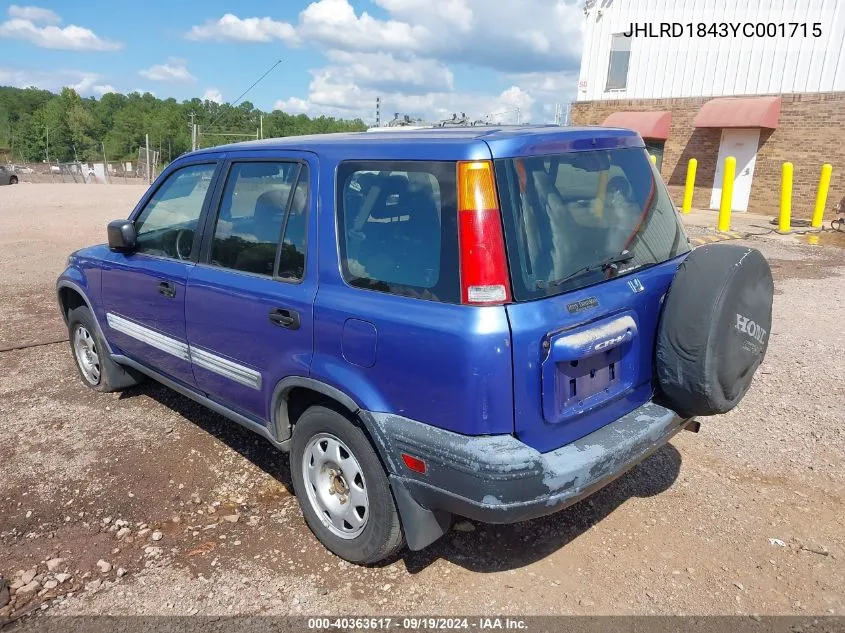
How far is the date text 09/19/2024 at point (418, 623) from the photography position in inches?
103

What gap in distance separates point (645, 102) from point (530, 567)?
2047 cm

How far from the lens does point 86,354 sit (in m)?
5.01

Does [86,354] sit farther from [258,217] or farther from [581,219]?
[581,219]

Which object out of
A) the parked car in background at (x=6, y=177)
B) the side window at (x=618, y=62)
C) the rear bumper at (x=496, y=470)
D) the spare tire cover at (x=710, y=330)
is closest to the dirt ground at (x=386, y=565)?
the rear bumper at (x=496, y=470)

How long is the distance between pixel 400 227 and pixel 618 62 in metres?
21.5

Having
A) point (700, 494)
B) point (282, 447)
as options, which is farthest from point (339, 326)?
point (700, 494)

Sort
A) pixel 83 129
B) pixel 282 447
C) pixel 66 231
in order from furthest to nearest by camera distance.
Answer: pixel 83 129 → pixel 66 231 → pixel 282 447

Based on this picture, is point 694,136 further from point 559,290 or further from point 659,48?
point 559,290

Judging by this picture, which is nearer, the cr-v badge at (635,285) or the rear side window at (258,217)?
the cr-v badge at (635,285)

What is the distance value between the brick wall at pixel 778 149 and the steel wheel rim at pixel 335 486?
1475 centimetres

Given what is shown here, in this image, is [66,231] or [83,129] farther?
[83,129]

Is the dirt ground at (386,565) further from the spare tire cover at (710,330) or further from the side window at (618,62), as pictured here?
the side window at (618,62)

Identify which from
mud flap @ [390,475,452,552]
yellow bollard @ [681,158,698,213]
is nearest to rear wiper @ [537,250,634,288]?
mud flap @ [390,475,452,552]

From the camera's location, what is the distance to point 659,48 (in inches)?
786
